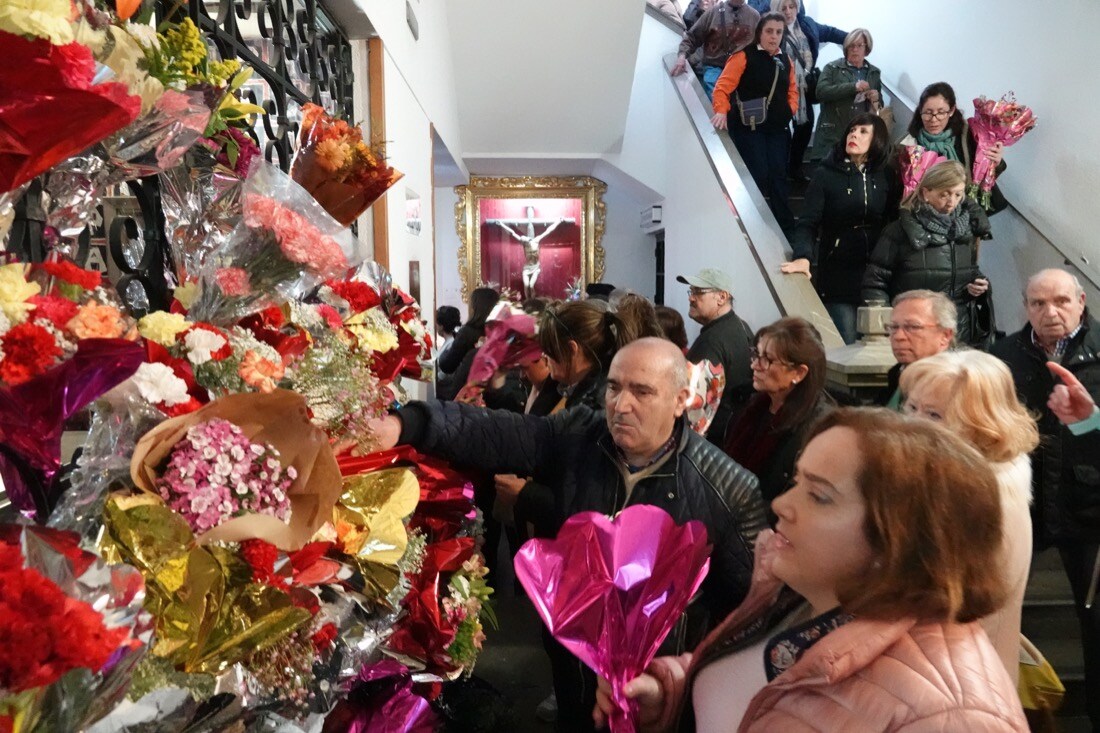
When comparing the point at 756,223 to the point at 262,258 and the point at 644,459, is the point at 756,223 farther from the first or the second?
the point at 262,258

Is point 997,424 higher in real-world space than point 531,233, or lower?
lower

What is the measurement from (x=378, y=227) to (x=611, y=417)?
1.62 meters

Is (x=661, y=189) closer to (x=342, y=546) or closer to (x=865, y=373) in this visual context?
(x=865, y=373)

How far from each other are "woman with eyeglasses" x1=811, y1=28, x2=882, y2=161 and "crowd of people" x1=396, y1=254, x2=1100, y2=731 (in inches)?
110

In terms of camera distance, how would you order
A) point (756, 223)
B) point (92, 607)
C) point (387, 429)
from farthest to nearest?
1. point (756, 223)
2. point (387, 429)
3. point (92, 607)

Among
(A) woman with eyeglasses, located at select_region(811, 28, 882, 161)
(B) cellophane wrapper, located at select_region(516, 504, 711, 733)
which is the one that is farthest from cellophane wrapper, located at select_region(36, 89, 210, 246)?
(A) woman with eyeglasses, located at select_region(811, 28, 882, 161)

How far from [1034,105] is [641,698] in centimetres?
541

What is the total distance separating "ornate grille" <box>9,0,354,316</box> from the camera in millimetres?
1296

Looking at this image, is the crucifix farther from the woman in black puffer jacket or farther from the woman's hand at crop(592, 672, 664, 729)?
the woman's hand at crop(592, 672, 664, 729)

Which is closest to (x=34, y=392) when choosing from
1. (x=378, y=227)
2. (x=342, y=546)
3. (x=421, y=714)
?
(x=342, y=546)

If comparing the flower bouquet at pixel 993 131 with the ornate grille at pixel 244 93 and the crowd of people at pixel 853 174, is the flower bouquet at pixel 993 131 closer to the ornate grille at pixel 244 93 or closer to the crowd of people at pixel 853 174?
the crowd of people at pixel 853 174

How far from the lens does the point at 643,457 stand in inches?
77.5

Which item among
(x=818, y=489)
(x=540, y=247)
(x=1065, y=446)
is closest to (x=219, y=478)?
(x=818, y=489)

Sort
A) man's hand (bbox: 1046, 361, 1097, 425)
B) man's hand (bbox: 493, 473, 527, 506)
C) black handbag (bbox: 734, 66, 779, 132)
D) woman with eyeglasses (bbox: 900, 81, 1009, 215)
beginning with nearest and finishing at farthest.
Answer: man's hand (bbox: 1046, 361, 1097, 425) → man's hand (bbox: 493, 473, 527, 506) → woman with eyeglasses (bbox: 900, 81, 1009, 215) → black handbag (bbox: 734, 66, 779, 132)
